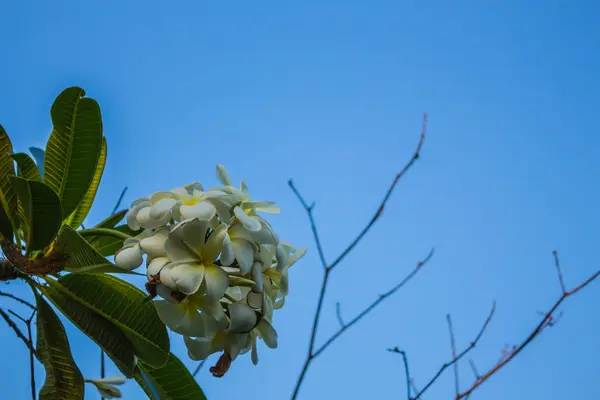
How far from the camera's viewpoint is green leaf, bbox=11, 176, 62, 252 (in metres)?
1.18

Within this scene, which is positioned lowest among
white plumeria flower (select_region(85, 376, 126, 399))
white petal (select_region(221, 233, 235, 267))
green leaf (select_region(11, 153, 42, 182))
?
white petal (select_region(221, 233, 235, 267))

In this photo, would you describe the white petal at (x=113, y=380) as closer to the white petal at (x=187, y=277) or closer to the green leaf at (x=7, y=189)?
the green leaf at (x=7, y=189)

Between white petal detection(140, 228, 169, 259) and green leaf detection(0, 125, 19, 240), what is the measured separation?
0.41m

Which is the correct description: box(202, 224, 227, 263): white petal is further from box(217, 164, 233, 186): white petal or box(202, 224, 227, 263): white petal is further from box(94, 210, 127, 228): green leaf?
box(94, 210, 127, 228): green leaf

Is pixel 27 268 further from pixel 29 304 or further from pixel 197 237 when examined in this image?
pixel 197 237

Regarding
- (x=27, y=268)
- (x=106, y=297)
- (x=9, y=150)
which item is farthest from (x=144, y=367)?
(x=9, y=150)

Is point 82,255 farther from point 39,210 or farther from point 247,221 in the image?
point 247,221

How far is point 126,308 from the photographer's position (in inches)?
46.1

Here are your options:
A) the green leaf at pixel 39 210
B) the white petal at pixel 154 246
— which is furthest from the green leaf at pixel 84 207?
the white petal at pixel 154 246

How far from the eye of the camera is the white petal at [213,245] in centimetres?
105

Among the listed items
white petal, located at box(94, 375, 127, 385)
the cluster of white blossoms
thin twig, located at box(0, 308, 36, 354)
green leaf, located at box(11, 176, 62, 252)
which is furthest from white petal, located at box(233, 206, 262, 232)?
white petal, located at box(94, 375, 127, 385)

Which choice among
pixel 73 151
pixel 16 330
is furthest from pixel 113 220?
pixel 16 330

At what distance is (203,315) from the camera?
106cm

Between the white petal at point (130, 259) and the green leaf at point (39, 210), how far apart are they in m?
0.21
